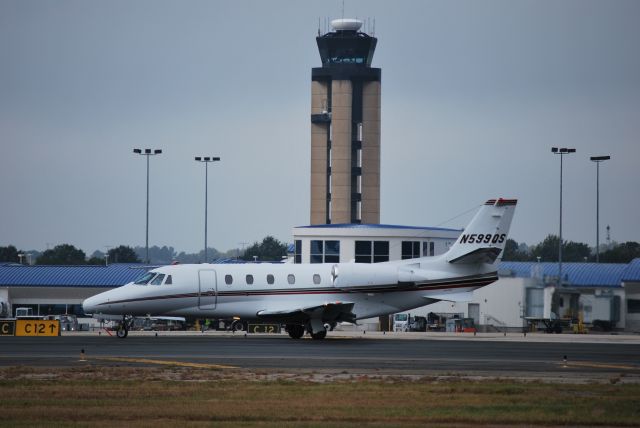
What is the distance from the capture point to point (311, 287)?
164ft

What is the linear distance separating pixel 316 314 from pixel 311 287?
6.51 ft

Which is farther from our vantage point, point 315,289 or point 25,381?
point 315,289

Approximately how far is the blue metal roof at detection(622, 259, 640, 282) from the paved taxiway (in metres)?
33.1

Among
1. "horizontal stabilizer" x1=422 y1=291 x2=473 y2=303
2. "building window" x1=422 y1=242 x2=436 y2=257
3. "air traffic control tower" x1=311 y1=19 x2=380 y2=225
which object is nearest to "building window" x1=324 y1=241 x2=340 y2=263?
"building window" x1=422 y1=242 x2=436 y2=257

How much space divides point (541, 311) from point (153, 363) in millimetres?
44345

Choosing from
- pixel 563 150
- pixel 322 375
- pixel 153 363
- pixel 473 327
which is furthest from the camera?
pixel 563 150

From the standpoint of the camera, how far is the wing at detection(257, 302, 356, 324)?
47.7 metres

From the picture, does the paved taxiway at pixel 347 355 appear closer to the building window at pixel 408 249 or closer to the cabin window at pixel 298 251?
the building window at pixel 408 249

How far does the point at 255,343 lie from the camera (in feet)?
145

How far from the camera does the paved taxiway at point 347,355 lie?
32.3 meters

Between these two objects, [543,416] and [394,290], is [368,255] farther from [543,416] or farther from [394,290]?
[543,416]

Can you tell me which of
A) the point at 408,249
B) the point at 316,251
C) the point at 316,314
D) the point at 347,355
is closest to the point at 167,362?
the point at 347,355

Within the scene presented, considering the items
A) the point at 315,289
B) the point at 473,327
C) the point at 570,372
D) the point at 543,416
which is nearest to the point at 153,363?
the point at 570,372

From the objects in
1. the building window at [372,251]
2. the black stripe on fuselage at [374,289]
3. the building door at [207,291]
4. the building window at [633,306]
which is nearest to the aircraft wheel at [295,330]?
the black stripe on fuselage at [374,289]
